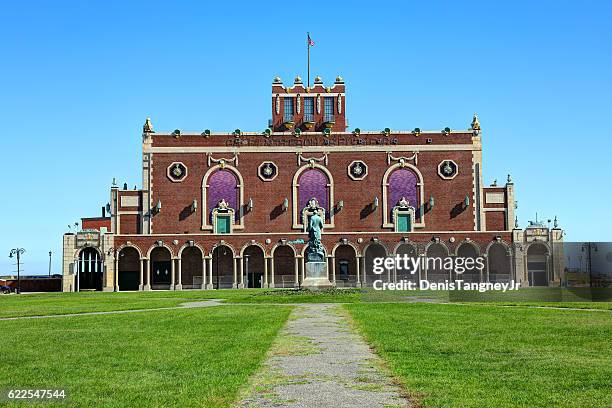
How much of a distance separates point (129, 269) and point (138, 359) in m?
75.8

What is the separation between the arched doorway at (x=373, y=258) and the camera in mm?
86938

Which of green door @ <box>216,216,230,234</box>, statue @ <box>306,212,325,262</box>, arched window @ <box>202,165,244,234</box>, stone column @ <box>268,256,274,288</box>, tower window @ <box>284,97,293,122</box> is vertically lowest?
stone column @ <box>268,256,274,288</box>

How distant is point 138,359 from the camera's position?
1574cm

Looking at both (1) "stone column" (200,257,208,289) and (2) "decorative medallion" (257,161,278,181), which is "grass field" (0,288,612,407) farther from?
(2) "decorative medallion" (257,161,278,181)

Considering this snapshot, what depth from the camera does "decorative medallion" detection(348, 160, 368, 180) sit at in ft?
304

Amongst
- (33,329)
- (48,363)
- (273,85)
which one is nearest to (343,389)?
(48,363)

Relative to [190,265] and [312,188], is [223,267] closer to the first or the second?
[190,265]

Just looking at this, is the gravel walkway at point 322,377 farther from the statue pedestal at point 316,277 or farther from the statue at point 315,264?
the statue at point 315,264

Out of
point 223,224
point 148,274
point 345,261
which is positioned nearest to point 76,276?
point 148,274

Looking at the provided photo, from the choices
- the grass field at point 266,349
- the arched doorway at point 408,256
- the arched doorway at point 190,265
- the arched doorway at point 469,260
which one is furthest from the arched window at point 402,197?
the grass field at point 266,349

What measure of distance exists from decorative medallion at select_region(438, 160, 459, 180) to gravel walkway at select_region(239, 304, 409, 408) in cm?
7395

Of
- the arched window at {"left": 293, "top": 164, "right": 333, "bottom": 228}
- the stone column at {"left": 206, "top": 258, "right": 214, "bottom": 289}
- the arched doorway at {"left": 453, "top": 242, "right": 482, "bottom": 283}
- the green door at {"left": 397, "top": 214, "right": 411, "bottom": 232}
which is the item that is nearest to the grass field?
the stone column at {"left": 206, "top": 258, "right": 214, "bottom": 289}

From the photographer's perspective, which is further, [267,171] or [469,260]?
[267,171]

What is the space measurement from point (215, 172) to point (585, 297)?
5658cm
